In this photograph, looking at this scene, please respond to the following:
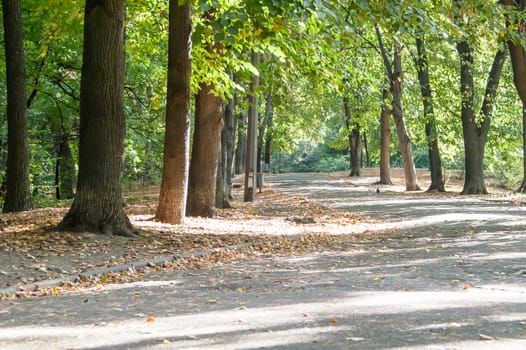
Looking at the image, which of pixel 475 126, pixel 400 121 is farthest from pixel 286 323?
pixel 400 121

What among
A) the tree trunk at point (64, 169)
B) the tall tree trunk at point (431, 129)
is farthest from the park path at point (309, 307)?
the tree trunk at point (64, 169)

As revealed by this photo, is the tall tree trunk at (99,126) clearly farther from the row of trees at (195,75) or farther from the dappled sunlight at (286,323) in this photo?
the dappled sunlight at (286,323)

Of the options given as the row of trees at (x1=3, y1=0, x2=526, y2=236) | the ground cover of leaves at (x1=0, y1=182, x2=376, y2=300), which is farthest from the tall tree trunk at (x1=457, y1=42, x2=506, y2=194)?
the ground cover of leaves at (x1=0, y1=182, x2=376, y2=300)

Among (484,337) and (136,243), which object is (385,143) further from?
(484,337)

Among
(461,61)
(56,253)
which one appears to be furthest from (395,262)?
(461,61)

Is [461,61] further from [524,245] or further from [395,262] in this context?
[395,262]

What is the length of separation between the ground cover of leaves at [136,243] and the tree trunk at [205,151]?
613 mm

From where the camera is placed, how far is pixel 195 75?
16.5 metres

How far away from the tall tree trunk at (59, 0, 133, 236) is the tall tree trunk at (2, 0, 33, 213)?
7033mm

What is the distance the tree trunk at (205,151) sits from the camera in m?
17.7

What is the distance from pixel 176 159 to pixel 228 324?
9131mm

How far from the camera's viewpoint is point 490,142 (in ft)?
113

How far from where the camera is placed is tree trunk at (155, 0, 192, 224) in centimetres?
1461

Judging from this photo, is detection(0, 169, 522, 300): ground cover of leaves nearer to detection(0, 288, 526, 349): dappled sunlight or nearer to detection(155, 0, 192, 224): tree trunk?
detection(155, 0, 192, 224): tree trunk
